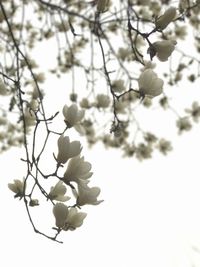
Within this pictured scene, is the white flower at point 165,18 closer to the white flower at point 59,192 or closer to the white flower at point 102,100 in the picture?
the white flower at point 59,192

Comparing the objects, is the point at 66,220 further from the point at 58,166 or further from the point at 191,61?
the point at 191,61

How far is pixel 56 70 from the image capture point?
11.6 feet

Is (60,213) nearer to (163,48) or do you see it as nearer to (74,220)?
(74,220)

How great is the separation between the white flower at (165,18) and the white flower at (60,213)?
510 mm

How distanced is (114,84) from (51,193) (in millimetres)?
1483

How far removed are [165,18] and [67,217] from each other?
22.1 inches

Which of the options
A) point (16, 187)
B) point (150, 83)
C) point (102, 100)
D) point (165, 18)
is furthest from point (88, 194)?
point (102, 100)

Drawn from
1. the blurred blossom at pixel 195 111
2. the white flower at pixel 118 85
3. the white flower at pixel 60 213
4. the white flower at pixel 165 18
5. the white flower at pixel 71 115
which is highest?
the blurred blossom at pixel 195 111

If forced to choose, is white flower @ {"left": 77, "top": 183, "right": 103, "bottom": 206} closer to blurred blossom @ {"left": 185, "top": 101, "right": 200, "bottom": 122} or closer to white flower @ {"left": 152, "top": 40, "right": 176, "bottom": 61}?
white flower @ {"left": 152, "top": 40, "right": 176, "bottom": 61}

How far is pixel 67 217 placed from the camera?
3.62 ft

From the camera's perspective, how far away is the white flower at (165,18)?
107cm

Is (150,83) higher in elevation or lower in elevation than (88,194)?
higher

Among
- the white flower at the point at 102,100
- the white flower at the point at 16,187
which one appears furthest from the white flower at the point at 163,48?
the white flower at the point at 102,100

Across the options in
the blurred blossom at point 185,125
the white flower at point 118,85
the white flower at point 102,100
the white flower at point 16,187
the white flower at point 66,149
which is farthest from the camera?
the blurred blossom at point 185,125
